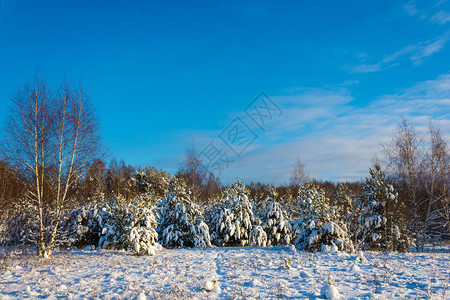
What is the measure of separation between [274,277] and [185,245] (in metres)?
7.78

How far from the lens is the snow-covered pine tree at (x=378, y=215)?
48.7 feet

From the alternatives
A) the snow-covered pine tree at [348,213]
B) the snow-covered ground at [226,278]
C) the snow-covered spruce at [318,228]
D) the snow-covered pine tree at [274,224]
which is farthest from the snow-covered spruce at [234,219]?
the snow-covered ground at [226,278]

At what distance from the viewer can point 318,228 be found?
10.1 metres

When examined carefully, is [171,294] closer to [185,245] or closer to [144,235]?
[144,235]

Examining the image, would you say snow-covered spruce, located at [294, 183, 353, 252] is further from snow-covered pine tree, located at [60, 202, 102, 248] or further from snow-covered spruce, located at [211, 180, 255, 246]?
snow-covered pine tree, located at [60, 202, 102, 248]

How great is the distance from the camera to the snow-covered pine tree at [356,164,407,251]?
14.8 m

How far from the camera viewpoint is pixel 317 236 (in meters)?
9.91

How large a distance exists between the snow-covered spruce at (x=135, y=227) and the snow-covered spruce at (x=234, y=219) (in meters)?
4.42

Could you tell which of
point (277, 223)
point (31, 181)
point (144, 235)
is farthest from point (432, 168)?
point (31, 181)

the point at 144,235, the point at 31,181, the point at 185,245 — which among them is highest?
the point at 31,181

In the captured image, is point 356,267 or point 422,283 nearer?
point 422,283

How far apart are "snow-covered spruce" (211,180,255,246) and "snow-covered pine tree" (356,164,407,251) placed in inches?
258

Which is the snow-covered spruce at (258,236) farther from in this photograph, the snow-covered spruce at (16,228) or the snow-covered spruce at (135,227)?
the snow-covered spruce at (16,228)

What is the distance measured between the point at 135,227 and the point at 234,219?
19.8 ft
